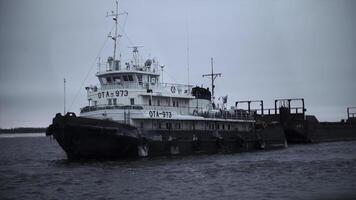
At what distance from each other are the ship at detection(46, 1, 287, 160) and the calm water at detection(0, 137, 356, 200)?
4.42 feet

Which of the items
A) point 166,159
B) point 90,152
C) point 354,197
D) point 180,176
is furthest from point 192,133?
point 354,197

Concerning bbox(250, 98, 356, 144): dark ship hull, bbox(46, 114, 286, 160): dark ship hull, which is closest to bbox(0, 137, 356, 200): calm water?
bbox(46, 114, 286, 160): dark ship hull

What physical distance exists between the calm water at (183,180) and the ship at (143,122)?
1.35m

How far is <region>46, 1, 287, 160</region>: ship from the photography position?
106 ft

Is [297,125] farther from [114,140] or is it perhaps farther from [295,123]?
[114,140]

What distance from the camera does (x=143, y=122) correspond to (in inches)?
1427

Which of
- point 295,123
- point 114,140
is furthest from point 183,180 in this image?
point 295,123

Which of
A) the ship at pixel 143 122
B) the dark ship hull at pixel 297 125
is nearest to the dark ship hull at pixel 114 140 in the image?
the ship at pixel 143 122

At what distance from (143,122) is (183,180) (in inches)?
454

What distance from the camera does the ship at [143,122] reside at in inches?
1273

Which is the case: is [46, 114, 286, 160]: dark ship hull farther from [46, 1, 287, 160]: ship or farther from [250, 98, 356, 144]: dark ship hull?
[250, 98, 356, 144]: dark ship hull

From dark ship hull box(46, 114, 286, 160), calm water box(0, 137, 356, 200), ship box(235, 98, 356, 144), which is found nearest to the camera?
calm water box(0, 137, 356, 200)

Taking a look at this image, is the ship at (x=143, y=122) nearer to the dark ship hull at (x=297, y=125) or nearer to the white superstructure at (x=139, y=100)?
the white superstructure at (x=139, y=100)

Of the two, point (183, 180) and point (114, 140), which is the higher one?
point (114, 140)
